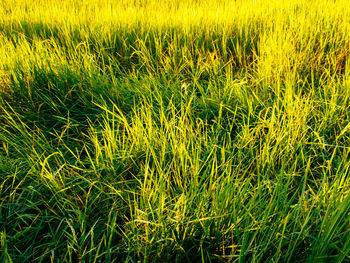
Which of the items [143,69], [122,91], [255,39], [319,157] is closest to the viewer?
[319,157]

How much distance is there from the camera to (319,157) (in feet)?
4.34

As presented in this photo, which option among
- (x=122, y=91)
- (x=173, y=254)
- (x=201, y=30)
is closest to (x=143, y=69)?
(x=122, y=91)

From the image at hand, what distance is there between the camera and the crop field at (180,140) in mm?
867

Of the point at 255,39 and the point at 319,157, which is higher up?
the point at 255,39

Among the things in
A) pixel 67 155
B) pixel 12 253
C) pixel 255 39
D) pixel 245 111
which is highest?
pixel 255 39

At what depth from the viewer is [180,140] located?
112 cm

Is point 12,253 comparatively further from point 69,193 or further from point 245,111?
point 245,111

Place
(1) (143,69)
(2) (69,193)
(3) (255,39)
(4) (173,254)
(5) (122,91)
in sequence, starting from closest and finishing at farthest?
(4) (173,254)
(2) (69,193)
(5) (122,91)
(1) (143,69)
(3) (255,39)

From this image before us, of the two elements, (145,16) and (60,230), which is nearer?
(60,230)

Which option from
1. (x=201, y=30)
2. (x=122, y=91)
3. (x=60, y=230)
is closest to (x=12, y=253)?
(x=60, y=230)

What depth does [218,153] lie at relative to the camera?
134 centimetres

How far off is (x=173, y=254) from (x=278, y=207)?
0.40 metres

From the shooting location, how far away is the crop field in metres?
0.87

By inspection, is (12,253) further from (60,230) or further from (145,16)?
(145,16)
